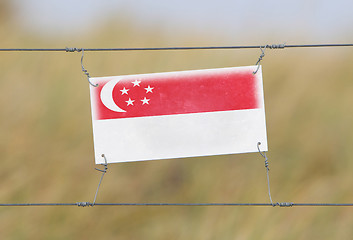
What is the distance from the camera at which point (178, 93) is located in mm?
3055

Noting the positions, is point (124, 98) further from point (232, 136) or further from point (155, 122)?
point (232, 136)

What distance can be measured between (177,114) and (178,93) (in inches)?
5.7

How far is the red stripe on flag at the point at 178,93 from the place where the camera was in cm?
304

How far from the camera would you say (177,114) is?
9.99 feet

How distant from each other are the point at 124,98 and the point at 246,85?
33.0 inches

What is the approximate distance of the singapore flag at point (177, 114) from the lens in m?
3.01

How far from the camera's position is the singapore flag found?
3.01 meters

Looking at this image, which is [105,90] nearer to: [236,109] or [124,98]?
[124,98]

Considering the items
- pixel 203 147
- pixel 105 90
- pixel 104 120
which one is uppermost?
pixel 105 90

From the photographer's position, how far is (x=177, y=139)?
3016mm

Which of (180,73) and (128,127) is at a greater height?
(180,73)

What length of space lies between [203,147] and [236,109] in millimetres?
341

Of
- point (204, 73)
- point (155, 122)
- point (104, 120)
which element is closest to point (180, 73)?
point (204, 73)

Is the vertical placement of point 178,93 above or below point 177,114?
above
